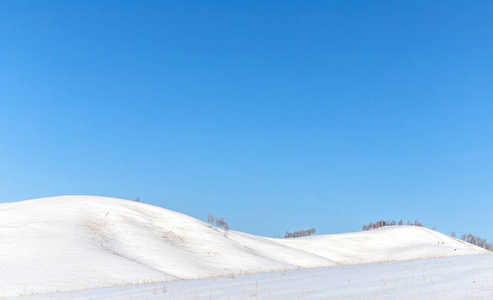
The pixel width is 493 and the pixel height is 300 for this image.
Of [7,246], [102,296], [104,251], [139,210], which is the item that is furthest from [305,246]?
[102,296]

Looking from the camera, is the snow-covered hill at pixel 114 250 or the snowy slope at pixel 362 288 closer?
the snowy slope at pixel 362 288

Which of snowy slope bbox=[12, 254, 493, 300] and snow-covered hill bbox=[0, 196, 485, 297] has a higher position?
snow-covered hill bbox=[0, 196, 485, 297]

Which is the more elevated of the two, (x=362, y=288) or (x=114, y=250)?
(x=114, y=250)

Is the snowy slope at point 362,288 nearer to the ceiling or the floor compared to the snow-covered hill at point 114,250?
nearer to the floor

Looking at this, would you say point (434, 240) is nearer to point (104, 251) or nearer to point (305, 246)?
point (305, 246)

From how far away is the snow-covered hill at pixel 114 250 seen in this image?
33812 mm

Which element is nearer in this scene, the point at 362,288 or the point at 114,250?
the point at 362,288

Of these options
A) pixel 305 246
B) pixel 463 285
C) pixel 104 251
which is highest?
pixel 305 246

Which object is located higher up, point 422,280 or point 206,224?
point 206,224

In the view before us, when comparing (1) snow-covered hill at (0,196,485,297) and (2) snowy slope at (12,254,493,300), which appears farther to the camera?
(1) snow-covered hill at (0,196,485,297)

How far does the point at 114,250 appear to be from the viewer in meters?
45.5

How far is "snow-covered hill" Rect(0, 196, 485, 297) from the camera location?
1331 inches

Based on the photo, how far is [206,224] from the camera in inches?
2776

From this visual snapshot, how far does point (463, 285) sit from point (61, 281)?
2700 centimetres
